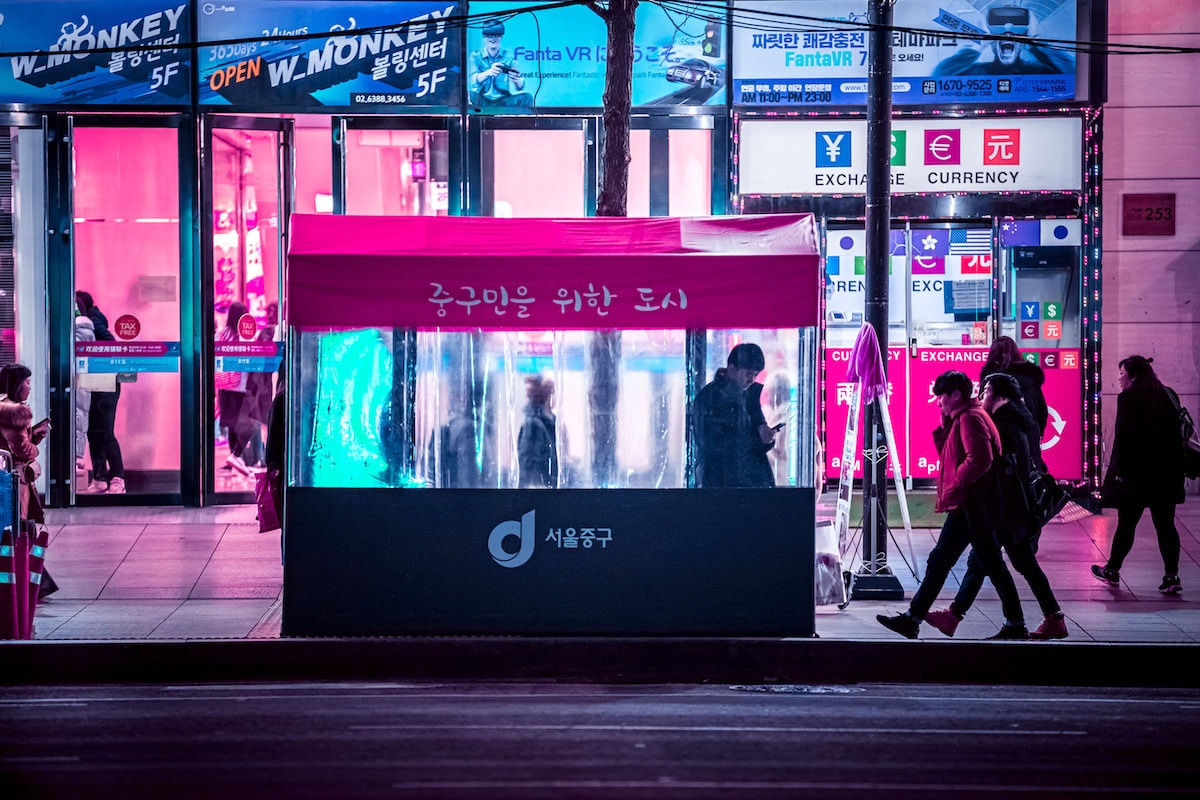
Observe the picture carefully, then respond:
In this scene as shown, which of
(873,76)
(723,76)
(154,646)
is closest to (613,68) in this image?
(873,76)

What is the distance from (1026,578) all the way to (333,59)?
923 centimetres

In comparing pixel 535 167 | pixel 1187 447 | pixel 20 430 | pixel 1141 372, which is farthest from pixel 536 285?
pixel 535 167

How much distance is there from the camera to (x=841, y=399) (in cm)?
1408

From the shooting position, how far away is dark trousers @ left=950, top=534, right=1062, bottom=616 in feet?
27.0

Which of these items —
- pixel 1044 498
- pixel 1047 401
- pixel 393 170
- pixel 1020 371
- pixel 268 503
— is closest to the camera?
pixel 1044 498

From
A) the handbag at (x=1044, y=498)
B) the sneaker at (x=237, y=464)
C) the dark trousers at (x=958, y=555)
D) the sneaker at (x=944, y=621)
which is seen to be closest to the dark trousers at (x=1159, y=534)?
the handbag at (x=1044, y=498)

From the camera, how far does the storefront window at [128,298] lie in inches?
551

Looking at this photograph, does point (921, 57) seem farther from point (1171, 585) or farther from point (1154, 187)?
point (1171, 585)

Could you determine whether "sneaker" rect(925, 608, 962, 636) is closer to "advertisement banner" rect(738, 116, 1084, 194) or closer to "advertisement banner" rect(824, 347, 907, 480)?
"advertisement banner" rect(824, 347, 907, 480)

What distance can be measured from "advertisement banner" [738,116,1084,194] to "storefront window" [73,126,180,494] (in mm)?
6229

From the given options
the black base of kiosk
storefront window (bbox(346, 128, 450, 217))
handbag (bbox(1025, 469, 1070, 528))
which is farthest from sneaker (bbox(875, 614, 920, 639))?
storefront window (bbox(346, 128, 450, 217))

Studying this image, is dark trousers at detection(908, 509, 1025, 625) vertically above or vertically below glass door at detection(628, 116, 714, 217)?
below

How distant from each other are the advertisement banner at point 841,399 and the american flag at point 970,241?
1.23 metres

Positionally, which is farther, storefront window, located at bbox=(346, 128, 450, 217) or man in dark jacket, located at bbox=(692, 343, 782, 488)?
storefront window, located at bbox=(346, 128, 450, 217)
